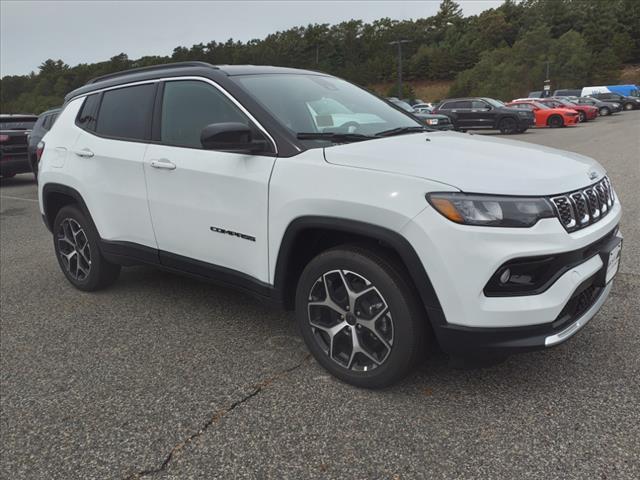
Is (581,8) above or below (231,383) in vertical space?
above

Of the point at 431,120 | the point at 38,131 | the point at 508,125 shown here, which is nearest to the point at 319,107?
the point at 38,131

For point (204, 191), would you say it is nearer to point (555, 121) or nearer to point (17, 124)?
point (17, 124)

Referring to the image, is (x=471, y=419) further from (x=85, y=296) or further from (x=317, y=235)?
(x=85, y=296)

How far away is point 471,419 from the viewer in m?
2.49

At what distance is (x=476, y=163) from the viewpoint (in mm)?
2535

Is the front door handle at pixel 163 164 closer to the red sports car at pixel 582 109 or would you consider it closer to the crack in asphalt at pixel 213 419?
the crack in asphalt at pixel 213 419

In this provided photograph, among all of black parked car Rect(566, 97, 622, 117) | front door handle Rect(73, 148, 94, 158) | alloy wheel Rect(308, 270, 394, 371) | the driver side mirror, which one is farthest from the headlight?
black parked car Rect(566, 97, 622, 117)

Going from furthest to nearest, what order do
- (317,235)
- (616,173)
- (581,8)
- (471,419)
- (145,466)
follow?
(581,8)
(616,173)
(317,235)
(471,419)
(145,466)

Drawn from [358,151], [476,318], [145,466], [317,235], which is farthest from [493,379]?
[145,466]

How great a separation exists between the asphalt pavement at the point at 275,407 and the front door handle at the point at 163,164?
1.13 meters

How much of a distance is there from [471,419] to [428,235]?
3.01ft

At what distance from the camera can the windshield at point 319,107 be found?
310 cm

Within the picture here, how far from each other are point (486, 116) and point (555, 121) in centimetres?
522

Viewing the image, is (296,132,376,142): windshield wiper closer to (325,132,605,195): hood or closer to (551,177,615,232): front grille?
(325,132,605,195): hood
